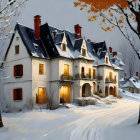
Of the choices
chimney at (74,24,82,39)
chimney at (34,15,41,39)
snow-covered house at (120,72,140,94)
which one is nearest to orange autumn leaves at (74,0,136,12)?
chimney at (34,15,41,39)

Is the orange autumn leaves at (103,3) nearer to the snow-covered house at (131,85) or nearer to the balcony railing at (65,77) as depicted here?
the balcony railing at (65,77)

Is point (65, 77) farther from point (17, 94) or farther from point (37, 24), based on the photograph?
point (37, 24)

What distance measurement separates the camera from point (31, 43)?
25344mm

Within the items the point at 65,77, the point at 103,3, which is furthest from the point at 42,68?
the point at 103,3

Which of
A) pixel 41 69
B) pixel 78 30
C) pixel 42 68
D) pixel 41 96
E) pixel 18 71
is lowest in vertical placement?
pixel 41 96

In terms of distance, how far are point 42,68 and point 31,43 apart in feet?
12.1

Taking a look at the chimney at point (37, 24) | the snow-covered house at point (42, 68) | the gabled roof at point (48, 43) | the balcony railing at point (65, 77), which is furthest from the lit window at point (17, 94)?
the chimney at point (37, 24)

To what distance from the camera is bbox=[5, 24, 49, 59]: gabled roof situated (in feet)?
79.9

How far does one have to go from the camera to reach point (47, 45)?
2705 centimetres

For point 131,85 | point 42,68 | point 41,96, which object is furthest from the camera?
point 131,85

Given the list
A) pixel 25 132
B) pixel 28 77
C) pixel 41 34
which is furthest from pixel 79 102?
pixel 25 132

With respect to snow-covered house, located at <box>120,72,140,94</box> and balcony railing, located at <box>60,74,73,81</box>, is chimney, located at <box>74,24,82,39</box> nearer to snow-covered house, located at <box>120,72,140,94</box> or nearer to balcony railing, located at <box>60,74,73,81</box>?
balcony railing, located at <box>60,74,73,81</box>

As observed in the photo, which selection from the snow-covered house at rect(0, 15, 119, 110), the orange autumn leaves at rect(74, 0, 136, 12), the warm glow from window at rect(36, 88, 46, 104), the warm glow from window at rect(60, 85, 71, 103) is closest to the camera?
the orange autumn leaves at rect(74, 0, 136, 12)

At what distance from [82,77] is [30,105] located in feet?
29.3
